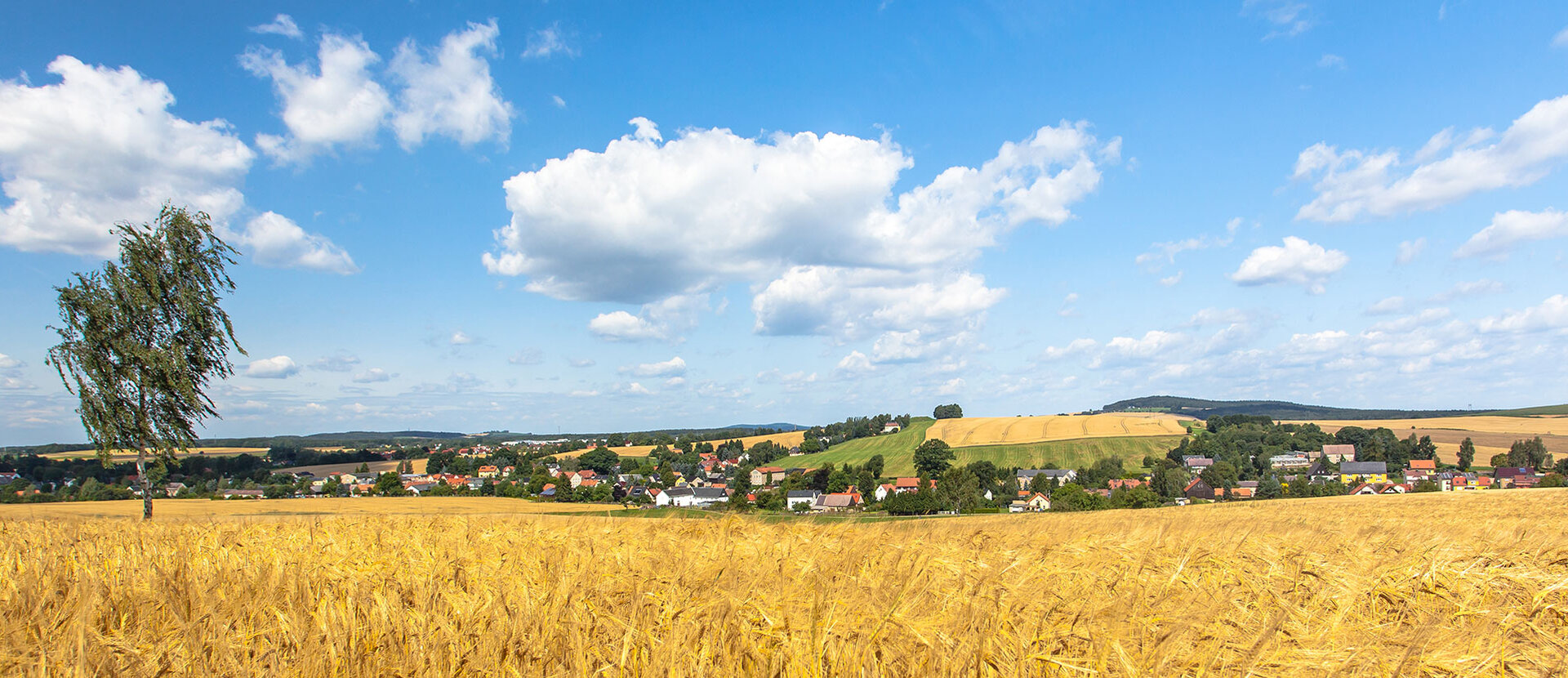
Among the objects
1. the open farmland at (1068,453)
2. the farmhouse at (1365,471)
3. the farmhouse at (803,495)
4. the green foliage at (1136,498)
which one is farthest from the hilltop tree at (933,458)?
the farmhouse at (1365,471)

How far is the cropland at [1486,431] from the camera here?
260ft

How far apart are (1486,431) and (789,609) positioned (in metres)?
138

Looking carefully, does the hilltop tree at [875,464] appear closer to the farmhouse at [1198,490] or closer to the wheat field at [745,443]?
the farmhouse at [1198,490]

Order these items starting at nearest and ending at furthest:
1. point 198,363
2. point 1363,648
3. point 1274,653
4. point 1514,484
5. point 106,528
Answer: point 1274,653
point 1363,648
point 106,528
point 198,363
point 1514,484

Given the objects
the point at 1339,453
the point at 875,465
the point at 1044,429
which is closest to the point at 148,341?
the point at 875,465

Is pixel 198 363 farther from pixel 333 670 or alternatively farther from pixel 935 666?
pixel 935 666

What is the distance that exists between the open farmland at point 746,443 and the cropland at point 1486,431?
90527 millimetres

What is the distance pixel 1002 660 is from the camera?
7.05 ft

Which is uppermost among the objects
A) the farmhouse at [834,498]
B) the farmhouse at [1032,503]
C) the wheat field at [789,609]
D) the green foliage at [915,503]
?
the wheat field at [789,609]

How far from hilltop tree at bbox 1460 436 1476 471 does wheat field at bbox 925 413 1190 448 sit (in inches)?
1152

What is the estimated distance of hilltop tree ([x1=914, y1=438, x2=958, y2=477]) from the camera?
77062 mm

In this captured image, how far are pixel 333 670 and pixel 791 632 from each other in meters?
1.45

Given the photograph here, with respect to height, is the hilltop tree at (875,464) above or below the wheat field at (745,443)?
below

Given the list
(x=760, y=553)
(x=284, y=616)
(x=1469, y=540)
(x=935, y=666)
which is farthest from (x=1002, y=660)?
(x=1469, y=540)
